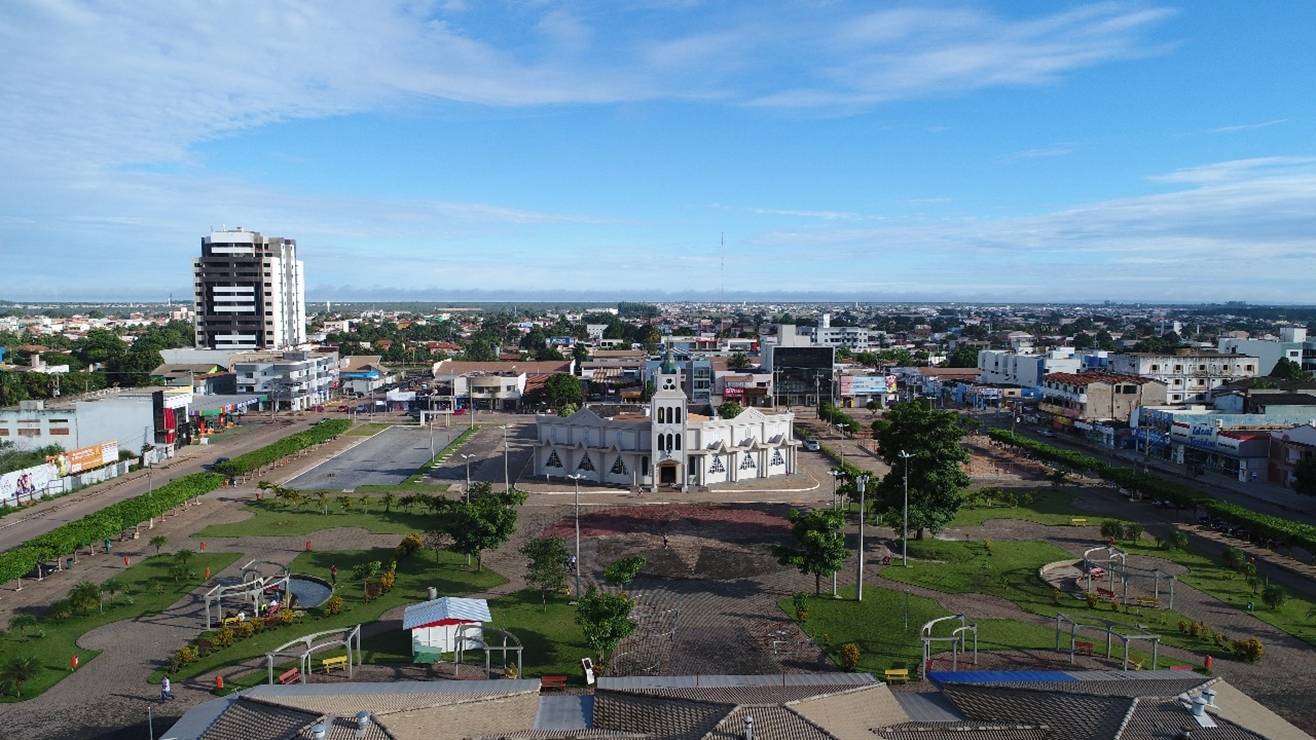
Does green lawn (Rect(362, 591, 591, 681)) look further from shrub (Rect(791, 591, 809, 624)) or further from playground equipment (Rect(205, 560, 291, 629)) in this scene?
shrub (Rect(791, 591, 809, 624))

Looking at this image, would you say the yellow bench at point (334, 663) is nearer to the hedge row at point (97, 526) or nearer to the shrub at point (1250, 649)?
the hedge row at point (97, 526)

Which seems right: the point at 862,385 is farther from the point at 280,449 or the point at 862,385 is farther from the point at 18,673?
the point at 18,673

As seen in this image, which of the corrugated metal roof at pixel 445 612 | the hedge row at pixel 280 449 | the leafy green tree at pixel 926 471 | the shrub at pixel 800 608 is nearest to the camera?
the corrugated metal roof at pixel 445 612

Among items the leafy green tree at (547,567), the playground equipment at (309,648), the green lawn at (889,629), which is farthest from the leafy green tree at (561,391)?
the playground equipment at (309,648)

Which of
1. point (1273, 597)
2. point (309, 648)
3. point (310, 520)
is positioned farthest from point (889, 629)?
point (310, 520)

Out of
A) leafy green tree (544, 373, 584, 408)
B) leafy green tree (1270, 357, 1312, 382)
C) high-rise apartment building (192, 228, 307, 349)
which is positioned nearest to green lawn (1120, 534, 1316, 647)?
leafy green tree (544, 373, 584, 408)

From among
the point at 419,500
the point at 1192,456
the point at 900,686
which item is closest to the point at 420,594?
the point at 419,500

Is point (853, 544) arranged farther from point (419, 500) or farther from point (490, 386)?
point (490, 386)
